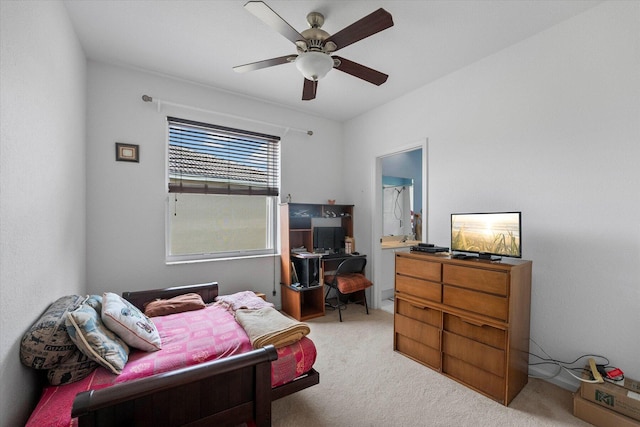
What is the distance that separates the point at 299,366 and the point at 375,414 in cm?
62

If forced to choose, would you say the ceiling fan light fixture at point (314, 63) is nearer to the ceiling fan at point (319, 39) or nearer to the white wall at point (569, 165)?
the ceiling fan at point (319, 39)

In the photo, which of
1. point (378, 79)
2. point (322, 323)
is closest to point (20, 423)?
point (322, 323)

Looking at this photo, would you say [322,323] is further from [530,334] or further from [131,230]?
[131,230]

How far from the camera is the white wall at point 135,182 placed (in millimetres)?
2758

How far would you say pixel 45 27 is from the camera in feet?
5.31

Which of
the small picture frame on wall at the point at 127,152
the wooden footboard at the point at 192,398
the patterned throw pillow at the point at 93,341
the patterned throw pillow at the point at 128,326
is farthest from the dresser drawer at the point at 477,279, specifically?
the small picture frame on wall at the point at 127,152

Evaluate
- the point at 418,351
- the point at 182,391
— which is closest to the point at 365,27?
the point at 182,391

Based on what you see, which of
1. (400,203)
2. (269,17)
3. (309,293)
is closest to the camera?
(269,17)

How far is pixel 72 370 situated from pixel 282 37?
271 centimetres

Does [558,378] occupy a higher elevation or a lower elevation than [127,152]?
lower

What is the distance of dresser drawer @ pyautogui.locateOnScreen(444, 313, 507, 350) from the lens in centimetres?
200

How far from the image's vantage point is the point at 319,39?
78.5 inches

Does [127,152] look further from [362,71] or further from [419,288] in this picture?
[419,288]

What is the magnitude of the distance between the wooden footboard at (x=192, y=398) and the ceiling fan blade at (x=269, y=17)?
188 centimetres
